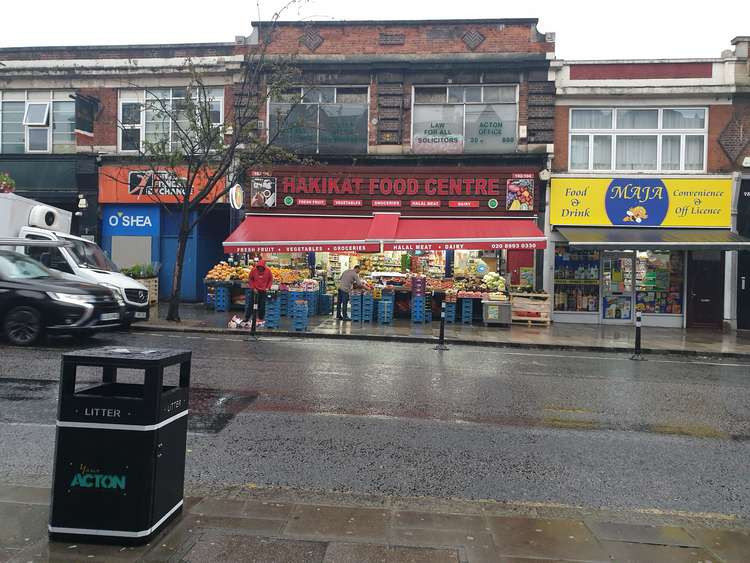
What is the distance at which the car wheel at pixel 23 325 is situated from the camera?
37.2 ft

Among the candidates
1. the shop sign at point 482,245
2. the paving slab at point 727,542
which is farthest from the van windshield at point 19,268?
the paving slab at point 727,542

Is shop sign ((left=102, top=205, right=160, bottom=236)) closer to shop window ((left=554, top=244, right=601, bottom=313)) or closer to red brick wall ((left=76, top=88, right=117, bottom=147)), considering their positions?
red brick wall ((left=76, top=88, right=117, bottom=147))

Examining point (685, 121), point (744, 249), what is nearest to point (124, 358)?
point (744, 249)

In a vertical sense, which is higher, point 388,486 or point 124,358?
point 124,358

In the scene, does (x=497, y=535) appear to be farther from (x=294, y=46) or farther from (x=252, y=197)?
(x=294, y=46)

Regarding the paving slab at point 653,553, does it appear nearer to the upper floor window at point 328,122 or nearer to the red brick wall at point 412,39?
the upper floor window at point 328,122

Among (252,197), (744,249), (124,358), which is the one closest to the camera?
(124,358)

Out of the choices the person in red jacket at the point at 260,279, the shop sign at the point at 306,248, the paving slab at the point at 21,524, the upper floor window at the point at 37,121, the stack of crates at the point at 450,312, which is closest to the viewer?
the paving slab at the point at 21,524

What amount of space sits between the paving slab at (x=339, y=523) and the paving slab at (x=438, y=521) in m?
0.11

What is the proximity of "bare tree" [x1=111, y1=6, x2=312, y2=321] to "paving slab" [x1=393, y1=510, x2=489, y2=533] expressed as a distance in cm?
1340

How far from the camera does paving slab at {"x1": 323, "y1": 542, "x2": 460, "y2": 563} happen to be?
3.48 metres

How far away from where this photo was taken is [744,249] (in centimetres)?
1828

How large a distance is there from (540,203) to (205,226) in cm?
1226

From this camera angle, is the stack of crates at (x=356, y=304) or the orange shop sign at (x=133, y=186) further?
the orange shop sign at (x=133, y=186)
